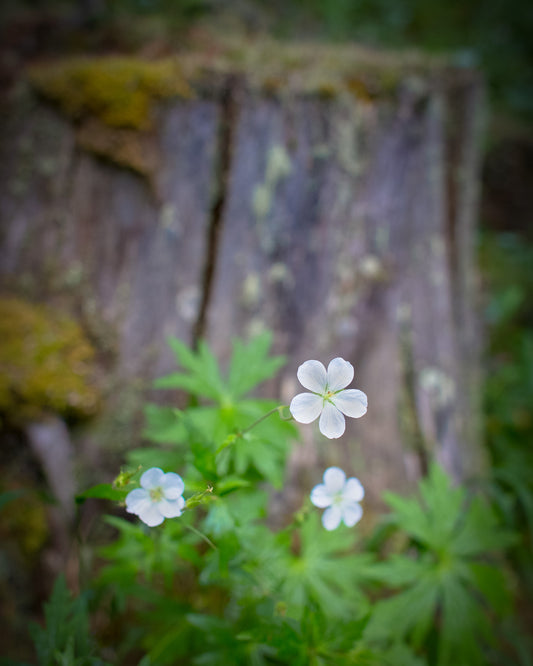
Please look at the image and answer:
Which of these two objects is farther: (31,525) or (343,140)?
(343,140)

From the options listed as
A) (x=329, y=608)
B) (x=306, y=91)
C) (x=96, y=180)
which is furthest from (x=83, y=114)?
(x=329, y=608)

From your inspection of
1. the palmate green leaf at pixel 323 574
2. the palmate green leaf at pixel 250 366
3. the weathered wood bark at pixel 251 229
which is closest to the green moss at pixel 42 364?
the weathered wood bark at pixel 251 229

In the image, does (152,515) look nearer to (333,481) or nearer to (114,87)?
(333,481)

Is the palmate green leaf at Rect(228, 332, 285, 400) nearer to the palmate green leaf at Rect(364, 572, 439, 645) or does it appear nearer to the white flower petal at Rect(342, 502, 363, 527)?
the white flower petal at Rect(342, 502, 363, 527)

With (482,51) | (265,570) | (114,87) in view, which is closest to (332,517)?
(265,570)

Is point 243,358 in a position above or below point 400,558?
above

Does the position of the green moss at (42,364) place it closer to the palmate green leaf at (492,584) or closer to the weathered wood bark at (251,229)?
the weathered wood bark at (251,229)

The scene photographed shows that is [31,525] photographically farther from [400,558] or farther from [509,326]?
[509,326]
